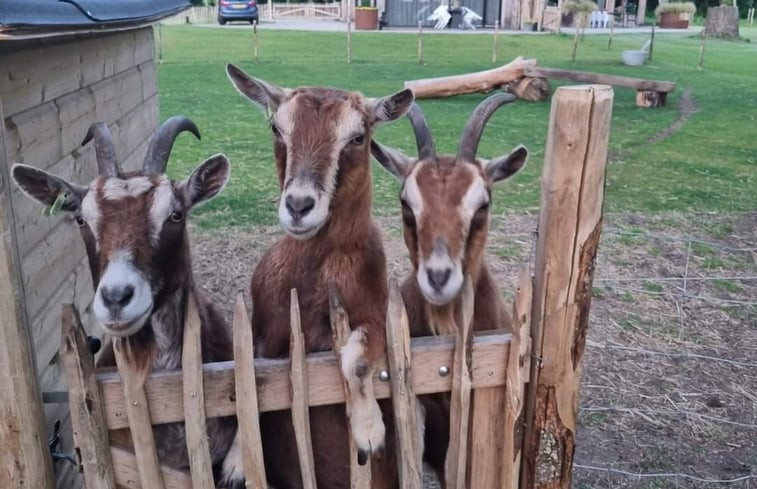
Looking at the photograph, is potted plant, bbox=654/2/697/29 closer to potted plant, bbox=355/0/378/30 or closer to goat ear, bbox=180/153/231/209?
potted plant, bbox=355/0/378/30

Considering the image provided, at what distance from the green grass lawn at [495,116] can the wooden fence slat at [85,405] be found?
18.2ft

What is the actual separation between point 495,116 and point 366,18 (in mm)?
23760

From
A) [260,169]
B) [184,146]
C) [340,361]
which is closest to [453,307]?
[340,361]

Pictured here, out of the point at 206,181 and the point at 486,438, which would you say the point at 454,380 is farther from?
the point at 206,181

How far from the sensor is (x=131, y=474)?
8.15ft

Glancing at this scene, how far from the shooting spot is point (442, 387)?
2.55 m

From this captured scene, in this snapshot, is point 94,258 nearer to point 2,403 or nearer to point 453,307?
point 2,403

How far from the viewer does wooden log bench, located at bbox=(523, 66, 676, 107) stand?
1420cm

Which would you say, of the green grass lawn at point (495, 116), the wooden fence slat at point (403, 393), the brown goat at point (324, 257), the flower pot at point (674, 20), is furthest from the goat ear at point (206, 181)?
the flower pot at point (674, 20)

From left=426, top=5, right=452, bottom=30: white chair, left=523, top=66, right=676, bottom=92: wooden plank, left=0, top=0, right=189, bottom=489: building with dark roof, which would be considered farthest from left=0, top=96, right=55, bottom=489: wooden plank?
left=426, top=5, right=452, bottom=30: white chair

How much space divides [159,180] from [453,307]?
4.13 feet

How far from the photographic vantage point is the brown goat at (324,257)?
10.1 feet

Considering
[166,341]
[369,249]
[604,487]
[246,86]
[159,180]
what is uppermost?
[246,86]

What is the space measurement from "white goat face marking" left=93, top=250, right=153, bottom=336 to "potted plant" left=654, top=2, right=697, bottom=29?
1678 inches
